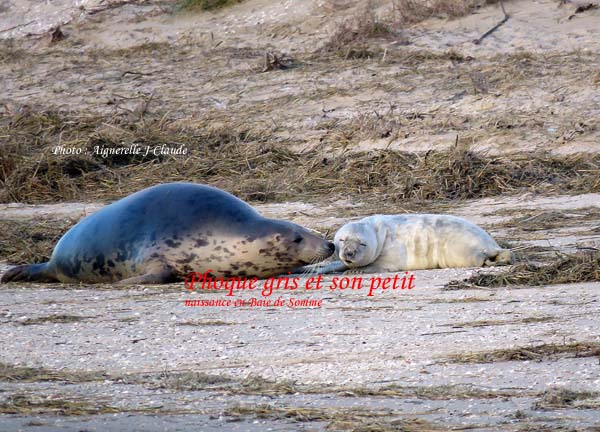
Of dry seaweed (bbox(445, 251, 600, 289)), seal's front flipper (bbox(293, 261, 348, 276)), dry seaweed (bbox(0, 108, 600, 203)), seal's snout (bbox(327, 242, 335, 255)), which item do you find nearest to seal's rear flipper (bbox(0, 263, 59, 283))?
seal's front flipper (bbox(293, 261, 348, 276))

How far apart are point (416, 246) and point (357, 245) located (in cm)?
40

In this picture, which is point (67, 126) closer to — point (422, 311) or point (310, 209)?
point (310, 209)

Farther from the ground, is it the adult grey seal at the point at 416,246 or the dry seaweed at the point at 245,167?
the adult grey seal at the point at 416,246

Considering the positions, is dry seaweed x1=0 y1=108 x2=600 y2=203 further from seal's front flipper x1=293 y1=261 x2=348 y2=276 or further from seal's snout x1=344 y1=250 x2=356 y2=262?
seal's snout x1=344 y1=250 x2=356 y2=262

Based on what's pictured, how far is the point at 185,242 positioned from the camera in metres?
7.02

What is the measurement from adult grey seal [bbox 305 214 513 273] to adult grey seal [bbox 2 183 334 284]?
0.18m

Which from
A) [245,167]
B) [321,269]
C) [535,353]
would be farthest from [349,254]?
[245,167]

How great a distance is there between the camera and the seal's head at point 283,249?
7.00 metres

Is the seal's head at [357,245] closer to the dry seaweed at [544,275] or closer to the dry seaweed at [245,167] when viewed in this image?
the dry seaweed at [544,275]

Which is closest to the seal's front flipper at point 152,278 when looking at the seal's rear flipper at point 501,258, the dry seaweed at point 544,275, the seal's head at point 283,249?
the seal's head at point 283,249

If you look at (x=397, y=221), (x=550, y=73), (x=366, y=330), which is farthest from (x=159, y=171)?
(x=366, y=330)

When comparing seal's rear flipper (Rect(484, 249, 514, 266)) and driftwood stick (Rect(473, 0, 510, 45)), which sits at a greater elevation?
seal's rear flipper (Rect(484, 249, 514, 266))

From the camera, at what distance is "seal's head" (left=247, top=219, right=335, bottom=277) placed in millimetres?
7004

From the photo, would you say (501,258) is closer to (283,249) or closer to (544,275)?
(544,275)
